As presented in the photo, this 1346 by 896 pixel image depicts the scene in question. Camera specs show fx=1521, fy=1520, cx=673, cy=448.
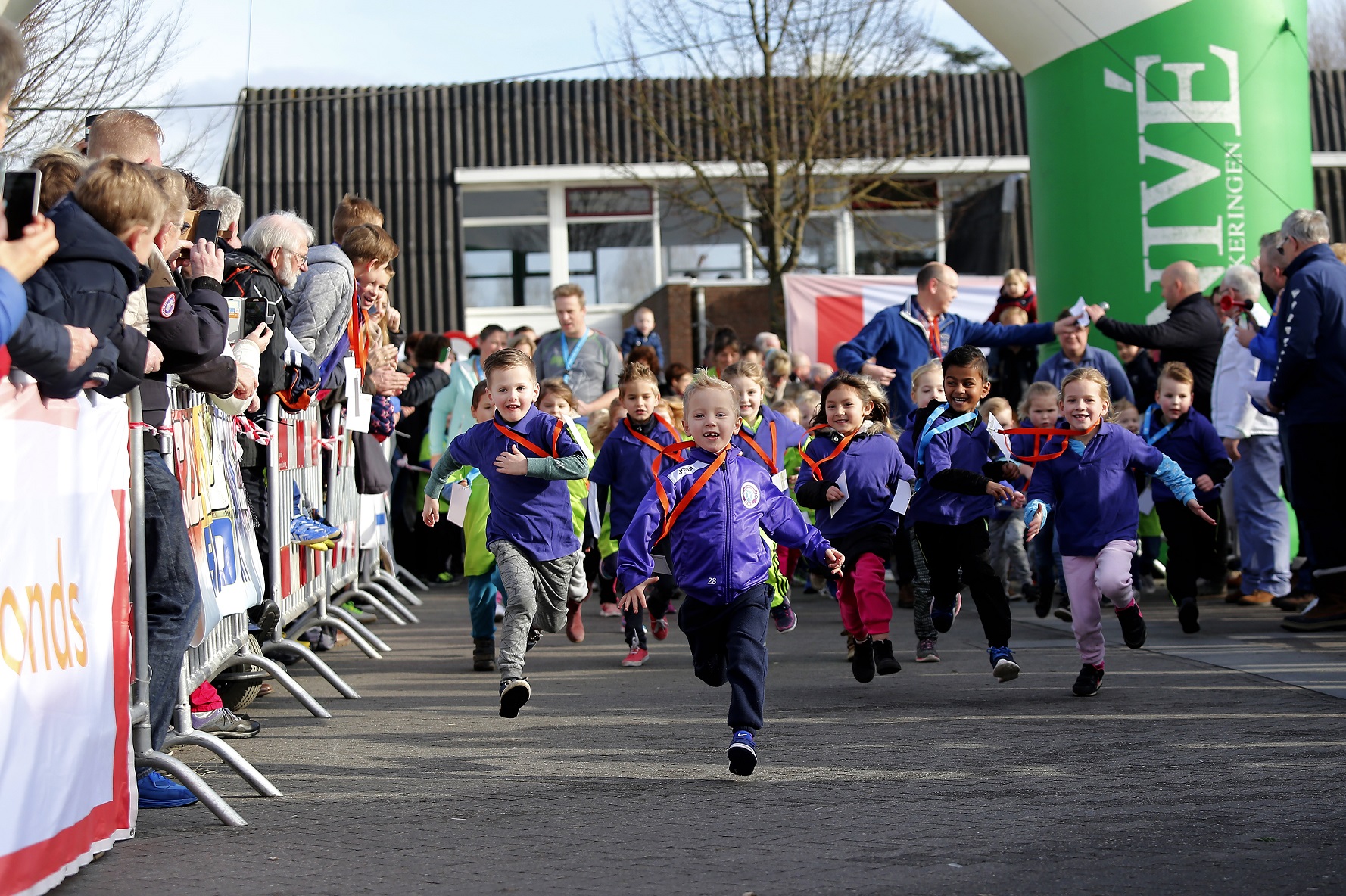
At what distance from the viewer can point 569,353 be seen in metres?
12.8

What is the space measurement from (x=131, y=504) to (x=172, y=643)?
537 millimetres

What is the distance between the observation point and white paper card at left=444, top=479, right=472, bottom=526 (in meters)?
9.16

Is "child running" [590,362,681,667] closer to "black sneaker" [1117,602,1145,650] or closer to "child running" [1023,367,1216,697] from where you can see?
"child running" [1023,367,1216,697]

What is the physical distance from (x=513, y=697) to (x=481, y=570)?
90.8 inches

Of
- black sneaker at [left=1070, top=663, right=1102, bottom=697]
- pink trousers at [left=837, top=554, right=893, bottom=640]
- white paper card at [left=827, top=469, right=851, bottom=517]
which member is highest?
white paper card at [left=827, top=469, right=851, bottom=517]

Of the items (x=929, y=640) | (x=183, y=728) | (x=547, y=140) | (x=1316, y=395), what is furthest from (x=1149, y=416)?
(x=547, y=140)

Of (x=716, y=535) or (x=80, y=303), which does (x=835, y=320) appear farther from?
(x=80, y=303)

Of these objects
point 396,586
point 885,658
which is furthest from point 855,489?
point 396,586

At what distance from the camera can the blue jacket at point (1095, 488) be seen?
292 inches

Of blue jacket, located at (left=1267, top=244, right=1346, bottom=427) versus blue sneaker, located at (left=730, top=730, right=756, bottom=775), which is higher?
blue jacket, located at (left=1267, top=244, right=1346, bottom=427)

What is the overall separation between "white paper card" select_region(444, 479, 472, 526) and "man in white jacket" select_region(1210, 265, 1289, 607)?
17.2ft

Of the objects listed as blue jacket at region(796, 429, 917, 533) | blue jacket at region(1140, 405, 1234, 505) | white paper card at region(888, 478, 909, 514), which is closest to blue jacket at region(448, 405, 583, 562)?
blue jacket at region(796, 429, 917, 533)

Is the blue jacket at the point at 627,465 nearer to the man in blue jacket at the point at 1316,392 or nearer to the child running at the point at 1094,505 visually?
the child running at the point at 1094,505

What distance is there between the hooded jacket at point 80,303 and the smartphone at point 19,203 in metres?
0.22
